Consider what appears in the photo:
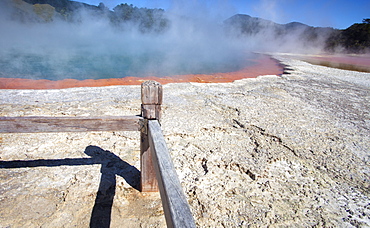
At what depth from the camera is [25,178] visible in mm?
1508

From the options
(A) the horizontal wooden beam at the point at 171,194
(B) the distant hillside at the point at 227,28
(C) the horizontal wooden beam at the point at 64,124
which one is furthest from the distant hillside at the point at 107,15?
(A) the horizontal wooden beam at the point at 171,194

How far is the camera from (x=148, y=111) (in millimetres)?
1182

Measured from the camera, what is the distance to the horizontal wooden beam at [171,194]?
1.85 feet

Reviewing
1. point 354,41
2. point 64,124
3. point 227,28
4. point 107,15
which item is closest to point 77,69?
point 64,124

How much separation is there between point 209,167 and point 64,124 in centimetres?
103

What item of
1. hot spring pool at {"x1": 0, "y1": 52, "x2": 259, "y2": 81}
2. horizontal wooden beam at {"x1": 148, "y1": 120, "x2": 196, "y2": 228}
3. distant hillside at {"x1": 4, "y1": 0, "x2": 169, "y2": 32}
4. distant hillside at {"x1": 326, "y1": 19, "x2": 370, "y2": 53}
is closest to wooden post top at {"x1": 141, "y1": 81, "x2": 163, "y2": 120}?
horizontal wooden beam at {"x1": 148, "y1": 120, "x2": 196, "y2": 228}

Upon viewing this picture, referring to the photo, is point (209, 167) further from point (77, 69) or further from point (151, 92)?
point (77, 69)

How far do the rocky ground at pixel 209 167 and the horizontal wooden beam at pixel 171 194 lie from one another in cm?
56

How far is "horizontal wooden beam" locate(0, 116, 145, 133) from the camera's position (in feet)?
3.83

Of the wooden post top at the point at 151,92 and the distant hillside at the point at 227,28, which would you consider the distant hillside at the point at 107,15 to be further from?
the wooden post top at the point at 151,92

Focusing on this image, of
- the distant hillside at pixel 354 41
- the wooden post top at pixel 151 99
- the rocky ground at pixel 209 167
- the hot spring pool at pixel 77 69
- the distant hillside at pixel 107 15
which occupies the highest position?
the distant hillside at pixel 107 15

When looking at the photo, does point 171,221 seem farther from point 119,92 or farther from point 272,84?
point 272,84

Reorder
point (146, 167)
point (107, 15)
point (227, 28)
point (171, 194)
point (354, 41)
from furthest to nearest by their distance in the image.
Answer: point (227, 28) → point (107, 15) → point (354, 41) → point (146, 167) → point (171, 194)

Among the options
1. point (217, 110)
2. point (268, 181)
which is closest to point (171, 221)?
point (268, 181)
